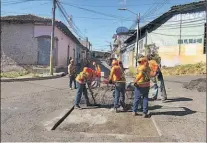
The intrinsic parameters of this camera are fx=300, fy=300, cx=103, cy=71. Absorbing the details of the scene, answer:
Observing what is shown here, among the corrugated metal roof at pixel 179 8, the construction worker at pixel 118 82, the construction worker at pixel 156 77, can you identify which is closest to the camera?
the construction worker at pixel 118 82

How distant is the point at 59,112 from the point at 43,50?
1638cm

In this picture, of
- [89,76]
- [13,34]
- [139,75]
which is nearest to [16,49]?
[13,34]

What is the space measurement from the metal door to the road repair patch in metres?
16.2

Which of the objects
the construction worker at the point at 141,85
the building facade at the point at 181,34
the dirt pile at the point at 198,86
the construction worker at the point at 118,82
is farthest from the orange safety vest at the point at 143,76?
the building facade at the point at 181,34

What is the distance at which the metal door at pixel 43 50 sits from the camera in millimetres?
23766

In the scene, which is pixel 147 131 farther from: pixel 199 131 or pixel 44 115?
pixel 44 115

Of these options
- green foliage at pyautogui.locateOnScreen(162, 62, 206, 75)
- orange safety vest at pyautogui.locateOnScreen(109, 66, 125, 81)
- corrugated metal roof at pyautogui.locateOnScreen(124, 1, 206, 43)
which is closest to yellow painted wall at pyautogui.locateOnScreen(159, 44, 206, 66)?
green foliage at pyautogui.locateOnScreen(162, 62, 206, 75)

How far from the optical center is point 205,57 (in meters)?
23.0

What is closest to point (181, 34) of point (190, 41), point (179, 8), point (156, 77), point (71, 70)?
point (190, 41)

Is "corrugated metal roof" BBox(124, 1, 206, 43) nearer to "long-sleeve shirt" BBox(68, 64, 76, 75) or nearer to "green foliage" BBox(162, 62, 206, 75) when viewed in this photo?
"green foliage" BBox(162, 62, 206, 75)

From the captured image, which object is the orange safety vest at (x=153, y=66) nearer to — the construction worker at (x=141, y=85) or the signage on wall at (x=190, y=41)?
the construction worker at (x=141, y=85)

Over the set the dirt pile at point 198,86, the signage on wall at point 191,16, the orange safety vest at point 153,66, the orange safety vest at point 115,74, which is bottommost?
the dirt pile at point 198,86

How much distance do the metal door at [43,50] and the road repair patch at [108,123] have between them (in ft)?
53.1

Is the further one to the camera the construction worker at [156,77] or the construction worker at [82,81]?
the construction worker at [156,77]
